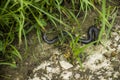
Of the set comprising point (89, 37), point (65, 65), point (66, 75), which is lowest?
point (66, 75)

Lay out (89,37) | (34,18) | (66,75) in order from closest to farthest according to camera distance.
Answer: (66,75) < (34,18) < (89,37)

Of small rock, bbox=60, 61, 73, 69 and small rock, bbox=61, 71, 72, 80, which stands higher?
small rock, bbox=60, 61, 73, 69

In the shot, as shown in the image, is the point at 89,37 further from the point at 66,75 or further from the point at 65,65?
the point at 66,75

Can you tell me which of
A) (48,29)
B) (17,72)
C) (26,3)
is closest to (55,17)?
(48,29)

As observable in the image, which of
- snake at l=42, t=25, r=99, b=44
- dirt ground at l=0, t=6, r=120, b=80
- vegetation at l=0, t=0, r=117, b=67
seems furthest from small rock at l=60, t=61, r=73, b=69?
snake at l=42, t=25, r=99, b=44

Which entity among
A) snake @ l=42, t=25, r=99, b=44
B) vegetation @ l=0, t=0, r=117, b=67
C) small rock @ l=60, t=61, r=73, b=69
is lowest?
small rock @ l=60, t=61, r=73, b=69

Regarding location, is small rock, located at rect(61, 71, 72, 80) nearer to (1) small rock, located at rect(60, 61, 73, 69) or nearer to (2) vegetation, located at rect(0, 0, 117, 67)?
(1) small rock, located at rect(60, 61, 73, 69)

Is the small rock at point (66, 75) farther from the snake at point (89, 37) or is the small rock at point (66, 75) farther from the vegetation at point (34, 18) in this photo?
the snake at point (89, 37)

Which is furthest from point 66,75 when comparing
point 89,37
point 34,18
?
point 34,18

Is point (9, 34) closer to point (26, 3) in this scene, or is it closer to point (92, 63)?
point (26, 3)
